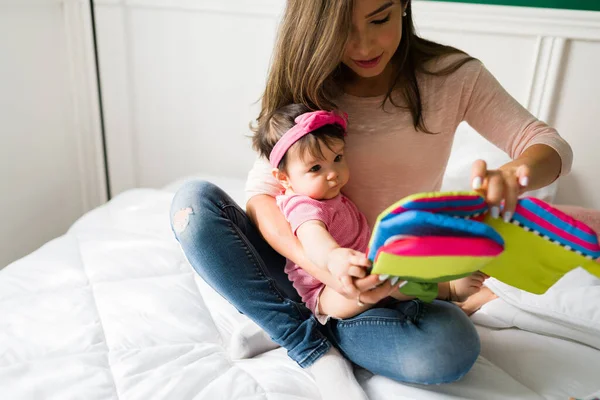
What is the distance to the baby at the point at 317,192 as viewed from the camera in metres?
1.06

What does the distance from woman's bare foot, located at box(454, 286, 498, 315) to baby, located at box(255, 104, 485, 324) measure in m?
0.11

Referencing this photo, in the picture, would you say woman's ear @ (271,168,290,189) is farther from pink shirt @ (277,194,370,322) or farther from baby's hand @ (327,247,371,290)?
baby's hand @ (327,247,371,290)

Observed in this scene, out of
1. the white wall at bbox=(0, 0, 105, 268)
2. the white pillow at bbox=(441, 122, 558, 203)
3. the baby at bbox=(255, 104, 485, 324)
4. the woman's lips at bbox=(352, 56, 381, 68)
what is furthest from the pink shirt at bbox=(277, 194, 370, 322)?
the white wall at bbox=(0, 0, 105, 268)

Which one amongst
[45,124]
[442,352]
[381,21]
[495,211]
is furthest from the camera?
[45,124]

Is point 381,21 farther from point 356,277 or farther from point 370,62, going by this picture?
point 356,277

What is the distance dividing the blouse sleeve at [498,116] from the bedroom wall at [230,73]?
460mm

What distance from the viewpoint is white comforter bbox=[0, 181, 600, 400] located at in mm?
997

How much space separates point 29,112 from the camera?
76.1 inches

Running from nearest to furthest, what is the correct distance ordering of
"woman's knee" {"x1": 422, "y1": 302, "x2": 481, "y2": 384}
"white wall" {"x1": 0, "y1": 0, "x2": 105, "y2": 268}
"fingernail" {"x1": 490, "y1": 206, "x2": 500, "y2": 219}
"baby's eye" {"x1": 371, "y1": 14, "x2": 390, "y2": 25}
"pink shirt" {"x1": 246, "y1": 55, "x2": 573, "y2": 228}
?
"fingernail" {"x1": 490, "y1": 206, "x2": 500, "y2": 219}, "woman's knee" {"x1": 422, "y1": 302, "x2": 481, "y2": 384}, "baby's eye" {"x1": 371, "y1": 14, "x2": 390, "y2": 25}, "pink shirt" {"x1": 246, "y1": 55, "x2": 573, "y2": 228}, "white wall" {"x1": 0, "y1": 0, "x2": 105, "y2": 268}

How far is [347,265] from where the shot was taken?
86 cm

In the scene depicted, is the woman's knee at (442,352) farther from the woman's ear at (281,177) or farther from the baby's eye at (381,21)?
the baby's eye at (381,21)

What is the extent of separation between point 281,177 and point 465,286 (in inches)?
16.4

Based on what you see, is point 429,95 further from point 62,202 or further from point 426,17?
point 62,202

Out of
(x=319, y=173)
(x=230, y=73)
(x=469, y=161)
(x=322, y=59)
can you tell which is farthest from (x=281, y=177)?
(x=230, y=73)
